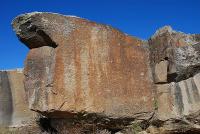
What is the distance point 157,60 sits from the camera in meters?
7.04

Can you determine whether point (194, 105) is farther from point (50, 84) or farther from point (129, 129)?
point (50, 84)

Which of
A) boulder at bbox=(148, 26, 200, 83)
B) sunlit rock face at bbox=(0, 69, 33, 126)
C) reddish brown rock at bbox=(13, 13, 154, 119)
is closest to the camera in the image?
reddish brown rock at bbox=(13, 13, 154, 119)

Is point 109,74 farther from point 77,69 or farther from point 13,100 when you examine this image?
point 13,100

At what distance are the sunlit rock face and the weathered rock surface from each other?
82.2 inches

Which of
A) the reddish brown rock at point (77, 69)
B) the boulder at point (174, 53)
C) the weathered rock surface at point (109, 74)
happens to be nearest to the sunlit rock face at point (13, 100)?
the weathered rock surface at point (109, 74)

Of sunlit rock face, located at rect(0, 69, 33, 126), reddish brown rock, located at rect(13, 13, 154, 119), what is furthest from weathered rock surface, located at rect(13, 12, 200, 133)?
sunlit rock face, located at rect(0, 69, 33, 126)

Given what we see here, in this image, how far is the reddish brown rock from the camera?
5.90m

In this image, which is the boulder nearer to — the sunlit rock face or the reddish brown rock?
the reddish brown rock

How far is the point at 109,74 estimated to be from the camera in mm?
6434

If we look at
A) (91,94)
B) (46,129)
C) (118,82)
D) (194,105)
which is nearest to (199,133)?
(194,105)

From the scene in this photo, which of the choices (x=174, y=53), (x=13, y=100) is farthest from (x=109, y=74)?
(x=13, y=100)

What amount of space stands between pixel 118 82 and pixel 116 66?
30cm

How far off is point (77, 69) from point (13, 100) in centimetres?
302

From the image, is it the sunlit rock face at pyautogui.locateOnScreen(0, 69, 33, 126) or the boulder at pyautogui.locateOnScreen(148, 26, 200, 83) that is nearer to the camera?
the boulder at pyautogui.locateOnScreen(148, 26, 200, 83)
